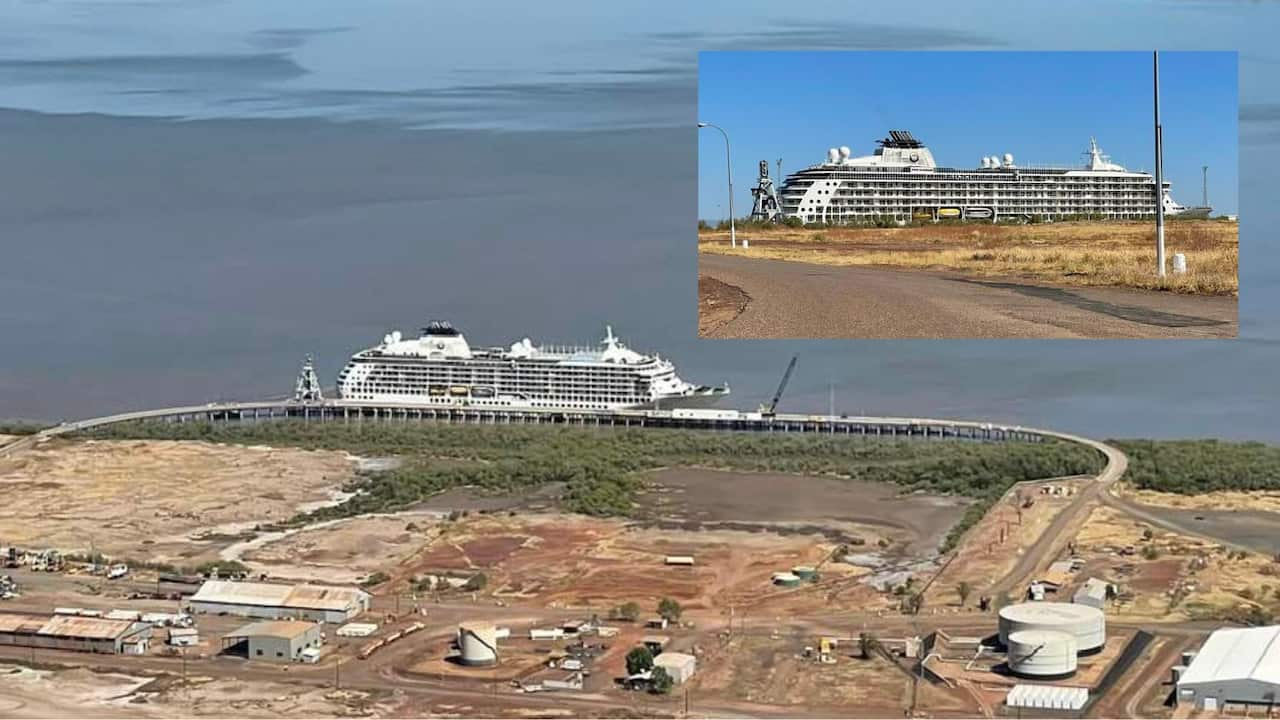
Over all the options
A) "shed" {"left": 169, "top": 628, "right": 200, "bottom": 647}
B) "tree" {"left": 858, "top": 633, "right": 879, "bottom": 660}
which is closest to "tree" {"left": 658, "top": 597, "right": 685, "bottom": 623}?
"tree" {"left": 858, "top": 633, "right": 879, "bottom": 660}

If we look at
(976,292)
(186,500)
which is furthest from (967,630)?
(186,500)

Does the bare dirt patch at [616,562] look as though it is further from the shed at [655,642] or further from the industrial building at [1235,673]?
the industrial building at [1235,673]

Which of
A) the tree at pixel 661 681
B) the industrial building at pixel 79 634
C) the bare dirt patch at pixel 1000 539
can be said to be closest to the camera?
the tree at pixel 661 681

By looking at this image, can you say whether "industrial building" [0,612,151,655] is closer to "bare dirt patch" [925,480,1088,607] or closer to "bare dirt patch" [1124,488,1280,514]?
"bare dirt patch" [925,480,1088,607]

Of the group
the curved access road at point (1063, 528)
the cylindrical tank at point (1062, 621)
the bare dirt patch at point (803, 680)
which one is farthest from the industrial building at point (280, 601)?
the curved access road at point (1063, 528)

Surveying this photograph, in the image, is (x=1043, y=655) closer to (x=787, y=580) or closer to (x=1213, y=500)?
→ (x=787, y=580)

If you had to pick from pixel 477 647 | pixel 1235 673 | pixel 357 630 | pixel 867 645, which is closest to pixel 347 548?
pixel 357 630
